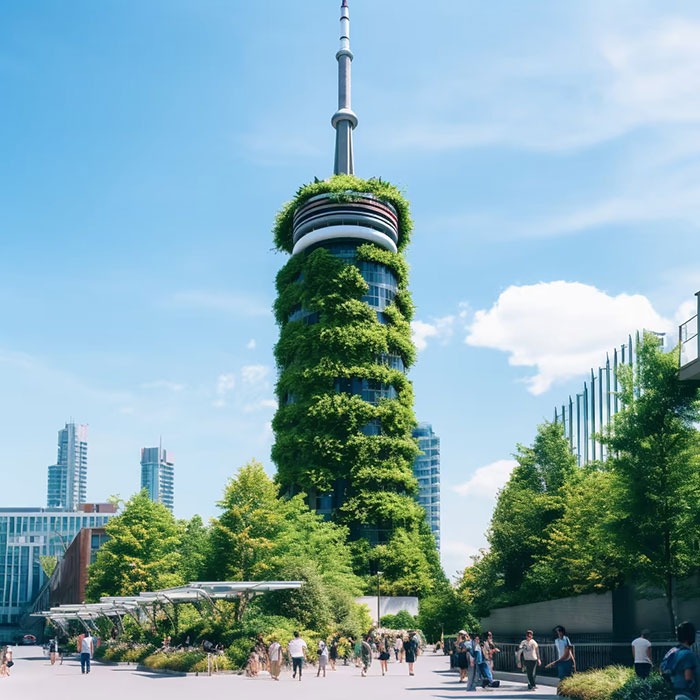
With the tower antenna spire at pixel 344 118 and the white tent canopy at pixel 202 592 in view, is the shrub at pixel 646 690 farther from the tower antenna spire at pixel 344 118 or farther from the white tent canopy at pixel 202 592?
the tower antenna spire at pixel 344 118

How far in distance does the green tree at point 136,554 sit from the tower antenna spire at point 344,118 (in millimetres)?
44054

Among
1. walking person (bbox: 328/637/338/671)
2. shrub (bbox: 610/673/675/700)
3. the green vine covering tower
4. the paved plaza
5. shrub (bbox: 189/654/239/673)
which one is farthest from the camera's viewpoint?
the green vine covering tower

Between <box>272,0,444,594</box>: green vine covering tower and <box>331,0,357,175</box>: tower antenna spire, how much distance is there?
10.5 m

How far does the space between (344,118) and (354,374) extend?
35.5 metres

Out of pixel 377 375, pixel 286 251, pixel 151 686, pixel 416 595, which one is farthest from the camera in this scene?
pixel 286 251

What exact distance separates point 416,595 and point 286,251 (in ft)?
120

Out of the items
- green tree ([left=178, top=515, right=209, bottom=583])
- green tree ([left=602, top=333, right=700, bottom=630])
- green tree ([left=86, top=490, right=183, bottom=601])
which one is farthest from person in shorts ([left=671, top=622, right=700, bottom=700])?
green tree ([left=86, top=490, right=183, bottom=601])

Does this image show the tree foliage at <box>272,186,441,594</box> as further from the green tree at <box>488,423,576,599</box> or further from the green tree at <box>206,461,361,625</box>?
the green tree at <box>206,461,361,625</box>

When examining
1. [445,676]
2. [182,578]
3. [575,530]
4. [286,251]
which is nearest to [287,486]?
[182,578]

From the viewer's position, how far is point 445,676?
35.0 meters

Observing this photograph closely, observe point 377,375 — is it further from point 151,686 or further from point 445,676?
point 151,686

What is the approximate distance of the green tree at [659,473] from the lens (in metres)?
31.5

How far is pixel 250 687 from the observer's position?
92.3 ft

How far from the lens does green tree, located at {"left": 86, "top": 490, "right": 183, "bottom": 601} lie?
210ft
